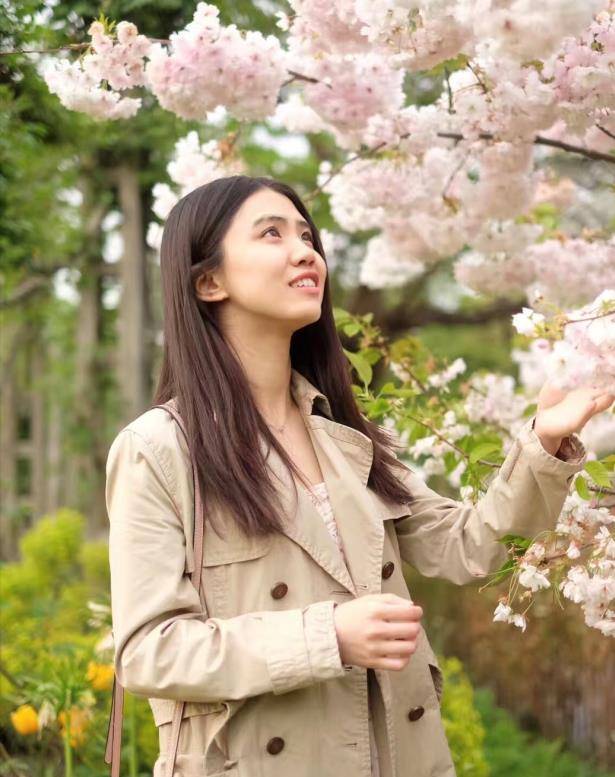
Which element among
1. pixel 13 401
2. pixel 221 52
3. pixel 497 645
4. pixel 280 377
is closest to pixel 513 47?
pixel 280 377

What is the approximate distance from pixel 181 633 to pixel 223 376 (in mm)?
483

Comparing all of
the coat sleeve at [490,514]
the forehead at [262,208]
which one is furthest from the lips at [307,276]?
the coat sleeve at [490,514]

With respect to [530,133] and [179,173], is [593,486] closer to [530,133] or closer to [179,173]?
[530,133]

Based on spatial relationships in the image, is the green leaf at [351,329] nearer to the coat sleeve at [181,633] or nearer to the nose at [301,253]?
the nose at [301,253]

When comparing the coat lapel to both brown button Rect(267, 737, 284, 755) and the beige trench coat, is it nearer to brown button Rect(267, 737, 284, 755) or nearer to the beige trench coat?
the beige trench coat

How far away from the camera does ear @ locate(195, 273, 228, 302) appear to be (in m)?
1.88

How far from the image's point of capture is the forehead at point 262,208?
1869mm

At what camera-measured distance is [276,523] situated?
64.7 inches

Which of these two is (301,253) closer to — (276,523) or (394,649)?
(276,523)

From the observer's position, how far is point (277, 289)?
181cm

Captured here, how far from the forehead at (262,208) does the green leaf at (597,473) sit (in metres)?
0.70

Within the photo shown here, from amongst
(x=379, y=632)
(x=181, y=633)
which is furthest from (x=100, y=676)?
(x=379, y=632)

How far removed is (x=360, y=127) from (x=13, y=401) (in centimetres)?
593

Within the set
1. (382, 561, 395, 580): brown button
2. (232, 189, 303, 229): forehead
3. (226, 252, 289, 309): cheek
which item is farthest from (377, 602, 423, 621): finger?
(232, 189, 303, 229): forehead
